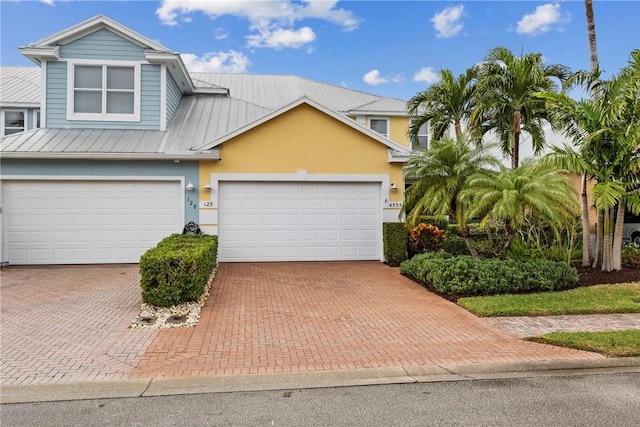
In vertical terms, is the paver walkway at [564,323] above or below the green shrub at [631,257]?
below

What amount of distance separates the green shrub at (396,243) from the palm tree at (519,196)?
10.1 ft

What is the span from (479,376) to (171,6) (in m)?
15.5

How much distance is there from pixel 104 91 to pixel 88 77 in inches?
29.2

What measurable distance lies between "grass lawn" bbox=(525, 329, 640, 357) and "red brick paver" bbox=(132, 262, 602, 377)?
179mm

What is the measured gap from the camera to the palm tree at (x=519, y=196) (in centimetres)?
910

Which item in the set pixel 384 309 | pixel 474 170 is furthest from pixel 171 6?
pixel 384 309

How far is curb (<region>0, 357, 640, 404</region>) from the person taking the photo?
4566 mm

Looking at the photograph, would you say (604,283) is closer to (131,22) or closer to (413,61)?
(413,61)

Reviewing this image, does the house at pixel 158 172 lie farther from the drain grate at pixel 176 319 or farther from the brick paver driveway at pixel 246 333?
the drain grate at pixel 176 319

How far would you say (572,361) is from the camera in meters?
5.39

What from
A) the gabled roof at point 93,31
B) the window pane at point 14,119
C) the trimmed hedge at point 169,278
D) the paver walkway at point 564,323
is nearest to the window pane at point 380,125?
the gabled roof at point 93,31

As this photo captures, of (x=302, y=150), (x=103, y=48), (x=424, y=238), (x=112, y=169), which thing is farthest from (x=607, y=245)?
(x=103, y=48)

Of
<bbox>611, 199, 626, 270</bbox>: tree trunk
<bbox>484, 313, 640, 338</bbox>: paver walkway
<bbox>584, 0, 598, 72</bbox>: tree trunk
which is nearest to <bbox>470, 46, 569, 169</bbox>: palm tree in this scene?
<bbox>584, 0, 598, 72</bbox>: tree trunk

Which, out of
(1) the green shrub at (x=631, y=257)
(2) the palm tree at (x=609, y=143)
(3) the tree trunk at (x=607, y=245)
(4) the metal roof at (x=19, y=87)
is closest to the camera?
(2) the palm tree at (x=609, y=143)
